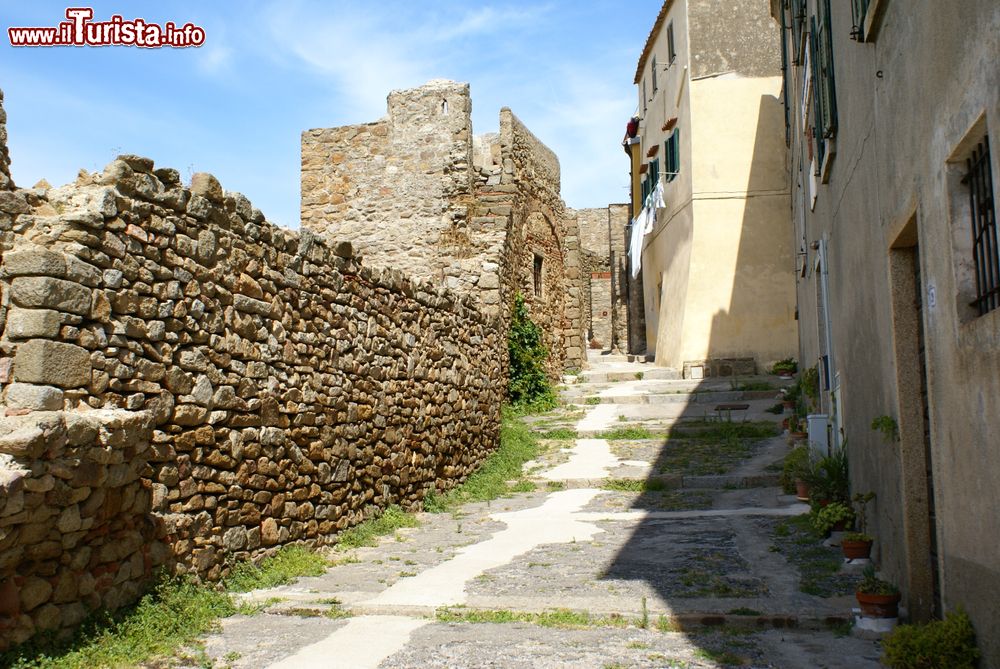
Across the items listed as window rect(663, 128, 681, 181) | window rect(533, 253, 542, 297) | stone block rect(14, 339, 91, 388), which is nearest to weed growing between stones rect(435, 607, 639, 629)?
stone block rect(14, 339, 91, 388)

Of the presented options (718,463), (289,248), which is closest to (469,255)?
(718,463)

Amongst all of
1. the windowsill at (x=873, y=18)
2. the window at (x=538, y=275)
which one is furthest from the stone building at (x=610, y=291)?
the windowsill at (x=873, y=18)

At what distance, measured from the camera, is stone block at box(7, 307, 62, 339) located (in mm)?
4637

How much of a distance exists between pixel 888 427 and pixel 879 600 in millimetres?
1011

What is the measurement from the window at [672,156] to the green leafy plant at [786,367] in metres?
5.39

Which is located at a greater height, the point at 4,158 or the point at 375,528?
the point at 4,158

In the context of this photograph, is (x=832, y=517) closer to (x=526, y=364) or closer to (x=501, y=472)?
(x=501, y=472)

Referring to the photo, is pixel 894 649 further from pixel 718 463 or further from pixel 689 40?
pixel 689 40

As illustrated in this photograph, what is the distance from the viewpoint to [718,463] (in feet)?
37.8

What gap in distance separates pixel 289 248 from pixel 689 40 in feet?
48.2

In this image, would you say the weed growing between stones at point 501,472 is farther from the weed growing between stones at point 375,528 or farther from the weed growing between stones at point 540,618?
the weed growing between stones at point 540,618

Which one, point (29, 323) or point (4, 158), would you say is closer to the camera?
point (29, 323)

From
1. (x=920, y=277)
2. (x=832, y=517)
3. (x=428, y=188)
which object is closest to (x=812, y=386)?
(x=832, y=517)

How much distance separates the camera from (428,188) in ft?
51.2
